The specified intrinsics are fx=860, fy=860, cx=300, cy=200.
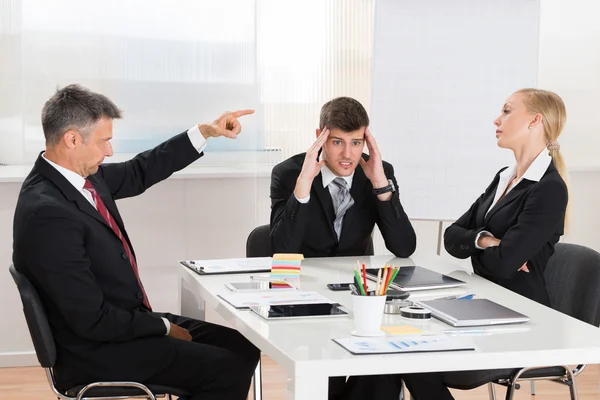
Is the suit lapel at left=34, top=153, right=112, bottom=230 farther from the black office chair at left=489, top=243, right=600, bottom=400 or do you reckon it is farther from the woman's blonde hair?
the woman's blonde hair

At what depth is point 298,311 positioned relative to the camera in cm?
224

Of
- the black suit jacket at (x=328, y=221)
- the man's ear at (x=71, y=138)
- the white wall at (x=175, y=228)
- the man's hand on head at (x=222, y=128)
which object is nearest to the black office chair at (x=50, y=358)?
the man's ear at (x=71, y=138)

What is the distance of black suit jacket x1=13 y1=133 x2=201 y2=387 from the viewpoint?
7.72 ft

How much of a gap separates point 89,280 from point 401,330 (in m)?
0.88

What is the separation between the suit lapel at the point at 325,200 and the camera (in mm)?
3289

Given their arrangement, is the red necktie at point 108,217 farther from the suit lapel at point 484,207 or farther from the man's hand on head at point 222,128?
the suit lapel at point 484,207

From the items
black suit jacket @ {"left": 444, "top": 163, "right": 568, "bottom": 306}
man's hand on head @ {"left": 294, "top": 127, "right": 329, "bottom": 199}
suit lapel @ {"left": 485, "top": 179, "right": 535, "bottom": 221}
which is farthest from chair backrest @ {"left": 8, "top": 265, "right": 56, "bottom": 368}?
suit lapel @ {"left": 485, "top": 179, "right": 535, "bottom": 221}

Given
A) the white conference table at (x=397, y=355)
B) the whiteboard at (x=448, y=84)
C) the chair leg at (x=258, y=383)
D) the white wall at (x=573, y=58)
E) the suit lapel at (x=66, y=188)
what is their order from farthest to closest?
1. the white wall at (x=573, y=58)
2. the whiteboard at (x=448, y=84)
3. the chair leg at (x=258, y=383)
4. the suit lapel at (x=66, y=188)
5. the white conference table at (x=397, y=355)

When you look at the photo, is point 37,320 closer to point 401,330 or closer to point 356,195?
point 401,330

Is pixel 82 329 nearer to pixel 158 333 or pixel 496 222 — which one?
pixel 158 333

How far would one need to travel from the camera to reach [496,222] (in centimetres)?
306

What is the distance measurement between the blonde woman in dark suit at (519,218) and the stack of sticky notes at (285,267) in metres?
0.48

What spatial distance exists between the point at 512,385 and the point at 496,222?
2.16 feet

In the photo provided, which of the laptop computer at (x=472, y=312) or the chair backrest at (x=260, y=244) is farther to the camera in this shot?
the chair backrest at (x=260, y=244)
